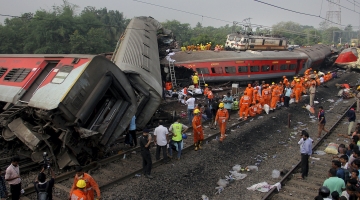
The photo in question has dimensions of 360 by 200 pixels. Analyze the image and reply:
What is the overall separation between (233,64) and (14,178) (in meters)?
16.4

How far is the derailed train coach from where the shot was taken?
23.4ft

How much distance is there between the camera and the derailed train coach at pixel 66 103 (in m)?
7.14

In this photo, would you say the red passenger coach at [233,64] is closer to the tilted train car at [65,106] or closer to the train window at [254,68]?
the train window at [254,68]

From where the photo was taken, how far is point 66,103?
7020 mm

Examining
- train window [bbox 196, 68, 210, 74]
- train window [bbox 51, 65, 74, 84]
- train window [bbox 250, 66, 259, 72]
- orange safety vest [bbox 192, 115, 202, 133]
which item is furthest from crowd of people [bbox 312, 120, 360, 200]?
train window [bbox 250, 66, 259, 72]

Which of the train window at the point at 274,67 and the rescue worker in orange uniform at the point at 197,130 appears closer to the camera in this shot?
the rescue worker in orange uniform at the point at 197,130

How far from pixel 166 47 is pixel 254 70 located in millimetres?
6084

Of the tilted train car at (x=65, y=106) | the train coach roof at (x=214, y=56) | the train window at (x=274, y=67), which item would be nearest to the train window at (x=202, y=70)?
the train coach roof at (x=214, y=56)

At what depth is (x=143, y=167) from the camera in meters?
8.02

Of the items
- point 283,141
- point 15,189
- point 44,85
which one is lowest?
point 283,141

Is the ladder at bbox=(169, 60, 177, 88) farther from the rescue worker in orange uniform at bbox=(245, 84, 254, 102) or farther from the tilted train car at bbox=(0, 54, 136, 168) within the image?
the tilted train car at bbox=(0, 54, 136, 168)

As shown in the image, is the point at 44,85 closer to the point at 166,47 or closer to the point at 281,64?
the point at 166,47

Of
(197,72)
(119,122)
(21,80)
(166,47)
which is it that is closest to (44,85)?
(21,80)

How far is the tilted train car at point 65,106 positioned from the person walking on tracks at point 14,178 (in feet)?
2.71
